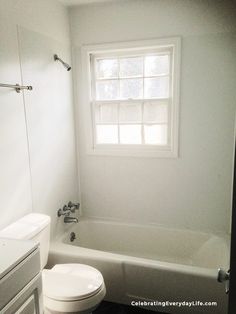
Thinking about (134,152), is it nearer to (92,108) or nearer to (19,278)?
(92,108)

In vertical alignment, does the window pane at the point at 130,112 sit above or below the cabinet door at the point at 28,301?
above

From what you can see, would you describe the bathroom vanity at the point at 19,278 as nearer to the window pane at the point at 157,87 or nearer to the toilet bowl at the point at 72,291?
the toilet bowl at the point at 72,291

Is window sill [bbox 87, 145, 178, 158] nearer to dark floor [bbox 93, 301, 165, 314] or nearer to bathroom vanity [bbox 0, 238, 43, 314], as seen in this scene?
dark floor [bbox 93, 301, 165, 314]

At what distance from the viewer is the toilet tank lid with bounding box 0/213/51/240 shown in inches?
63.5

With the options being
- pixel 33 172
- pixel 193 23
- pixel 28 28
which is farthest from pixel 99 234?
pixel 193 23

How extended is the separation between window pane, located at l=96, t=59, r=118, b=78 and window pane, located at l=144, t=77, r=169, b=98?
1.11 feet

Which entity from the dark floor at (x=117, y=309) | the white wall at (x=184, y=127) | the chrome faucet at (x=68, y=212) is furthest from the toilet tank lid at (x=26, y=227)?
the white wall at (x=184, y=127)

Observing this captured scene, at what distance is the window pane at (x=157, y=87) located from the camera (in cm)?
243

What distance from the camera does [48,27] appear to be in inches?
84.7

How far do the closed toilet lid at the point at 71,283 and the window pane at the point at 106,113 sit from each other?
1.43m

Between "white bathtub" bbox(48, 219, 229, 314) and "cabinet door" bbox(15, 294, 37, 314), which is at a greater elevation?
"cabinet door" bbox(15, 294, 37, 314)

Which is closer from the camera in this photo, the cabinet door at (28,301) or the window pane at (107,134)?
the cabinet door at (28,301)

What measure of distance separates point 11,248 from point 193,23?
7.17ft

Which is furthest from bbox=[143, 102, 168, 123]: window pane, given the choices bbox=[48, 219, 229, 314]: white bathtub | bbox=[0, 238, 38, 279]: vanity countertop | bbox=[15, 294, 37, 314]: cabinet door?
bbox=[15, 294, 37, 314]: cabinet door
